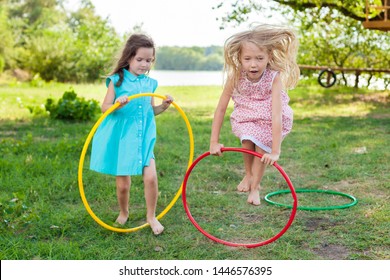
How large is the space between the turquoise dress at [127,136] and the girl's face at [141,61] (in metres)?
0.07

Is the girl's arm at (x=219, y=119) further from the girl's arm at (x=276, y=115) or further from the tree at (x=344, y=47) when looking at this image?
the tree at (x=344, y=47)

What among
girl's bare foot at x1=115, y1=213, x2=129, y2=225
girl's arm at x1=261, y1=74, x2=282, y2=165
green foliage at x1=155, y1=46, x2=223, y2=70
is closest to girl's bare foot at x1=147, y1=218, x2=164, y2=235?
girl's bare foot at x1=115, y1=213, x2=129, y2=225

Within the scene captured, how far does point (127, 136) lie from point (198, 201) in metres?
1.16

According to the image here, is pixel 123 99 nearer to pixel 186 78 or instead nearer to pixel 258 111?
pixel 258 111

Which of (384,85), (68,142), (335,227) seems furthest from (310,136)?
(384,85)

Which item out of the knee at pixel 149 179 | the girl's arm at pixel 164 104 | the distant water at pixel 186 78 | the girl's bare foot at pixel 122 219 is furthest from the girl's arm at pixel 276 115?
the distant water at pixel 186 78

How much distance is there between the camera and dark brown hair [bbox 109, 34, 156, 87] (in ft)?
13.7

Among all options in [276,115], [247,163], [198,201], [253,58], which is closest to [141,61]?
[253,58]

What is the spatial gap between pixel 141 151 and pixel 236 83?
91cm

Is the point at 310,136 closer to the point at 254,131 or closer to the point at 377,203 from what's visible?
the point at 377,203

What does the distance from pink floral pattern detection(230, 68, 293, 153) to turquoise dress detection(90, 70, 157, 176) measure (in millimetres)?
726

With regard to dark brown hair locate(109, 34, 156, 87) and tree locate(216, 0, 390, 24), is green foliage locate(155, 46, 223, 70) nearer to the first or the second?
tree locate(216, 0, 390, 24)

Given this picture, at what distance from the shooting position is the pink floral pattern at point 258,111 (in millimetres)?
4211

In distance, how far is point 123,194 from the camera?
4332mm
